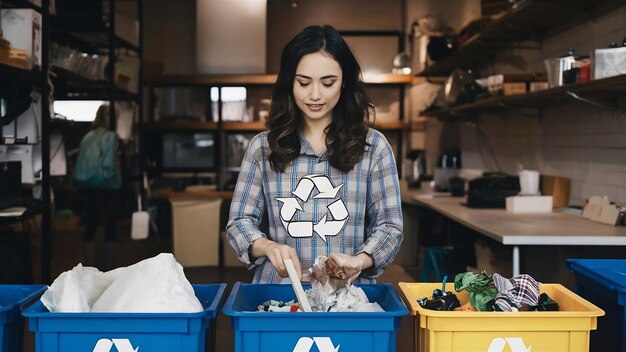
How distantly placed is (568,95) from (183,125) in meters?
4.89

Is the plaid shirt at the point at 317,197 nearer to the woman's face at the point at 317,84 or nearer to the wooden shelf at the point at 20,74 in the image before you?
the woman's face at the point at 317,84

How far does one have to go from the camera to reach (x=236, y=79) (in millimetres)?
7676

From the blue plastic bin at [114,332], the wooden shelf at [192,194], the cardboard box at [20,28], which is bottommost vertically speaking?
the wooden shelf at [192,194]

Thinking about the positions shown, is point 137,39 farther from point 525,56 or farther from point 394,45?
point 525,56

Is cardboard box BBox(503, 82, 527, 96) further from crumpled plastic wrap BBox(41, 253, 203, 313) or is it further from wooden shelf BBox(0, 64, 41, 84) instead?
crumpled plastic wrap BBox(41, 253, 203, 313)

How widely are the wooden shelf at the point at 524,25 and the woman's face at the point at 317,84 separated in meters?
2.30

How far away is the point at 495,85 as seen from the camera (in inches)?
193

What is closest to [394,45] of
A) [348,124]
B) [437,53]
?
[437,53]

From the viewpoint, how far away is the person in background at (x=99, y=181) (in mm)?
6539

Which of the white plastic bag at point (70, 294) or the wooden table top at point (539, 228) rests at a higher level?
the white plastic bag at point (70, 294)

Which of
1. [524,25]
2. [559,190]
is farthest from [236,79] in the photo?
[559,190]

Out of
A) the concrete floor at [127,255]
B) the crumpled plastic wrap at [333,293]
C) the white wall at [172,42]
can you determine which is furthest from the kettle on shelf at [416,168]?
the crumpled plastic wrap at [333,293]

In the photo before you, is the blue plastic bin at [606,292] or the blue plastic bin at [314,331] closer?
the blue plastic bin at [314,331]

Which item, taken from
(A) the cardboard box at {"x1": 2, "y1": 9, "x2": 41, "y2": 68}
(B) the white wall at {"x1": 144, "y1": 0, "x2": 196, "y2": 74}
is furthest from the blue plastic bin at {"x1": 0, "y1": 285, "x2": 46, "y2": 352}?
(B) the white wall at {"x1": 144, "y1": 0, "x2": 196, "y2": 74}
